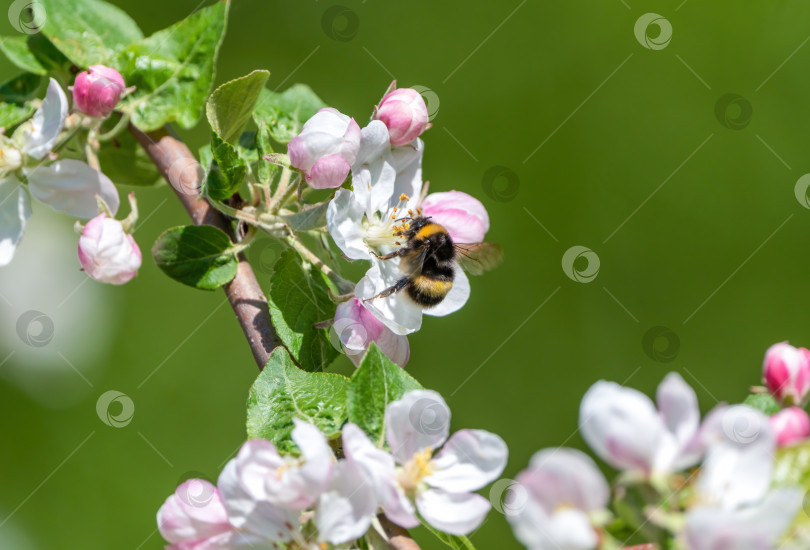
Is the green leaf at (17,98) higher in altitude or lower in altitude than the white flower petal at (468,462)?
lower

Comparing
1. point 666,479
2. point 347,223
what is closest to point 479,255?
point 347,223

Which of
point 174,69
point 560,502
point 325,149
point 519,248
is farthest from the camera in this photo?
point 519,248

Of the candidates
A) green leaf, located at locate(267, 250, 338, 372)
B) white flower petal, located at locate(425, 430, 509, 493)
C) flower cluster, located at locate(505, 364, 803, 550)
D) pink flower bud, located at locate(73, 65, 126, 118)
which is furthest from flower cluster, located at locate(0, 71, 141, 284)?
flower cluster, located at locate(505, 364, 803, 550)

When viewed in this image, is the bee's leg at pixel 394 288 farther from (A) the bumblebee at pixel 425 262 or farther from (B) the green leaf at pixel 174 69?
(B) the green leaf at pixel 174 69

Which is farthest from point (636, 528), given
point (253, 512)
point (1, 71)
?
point (1, 71)

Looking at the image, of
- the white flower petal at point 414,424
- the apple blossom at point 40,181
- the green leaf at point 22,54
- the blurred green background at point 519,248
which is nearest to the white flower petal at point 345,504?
the white flower petal at point 414,424

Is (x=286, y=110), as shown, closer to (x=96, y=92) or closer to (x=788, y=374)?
(x=96, y=92)

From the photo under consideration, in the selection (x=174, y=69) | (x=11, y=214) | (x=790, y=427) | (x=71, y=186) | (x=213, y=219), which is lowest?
(x=11, y=214)
